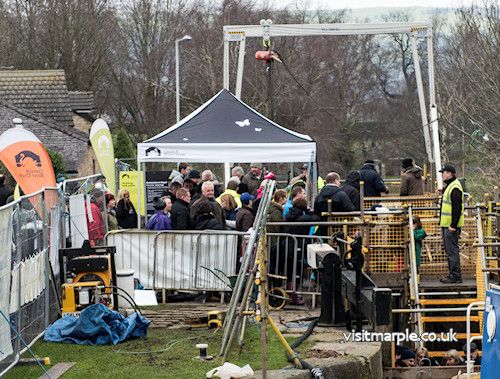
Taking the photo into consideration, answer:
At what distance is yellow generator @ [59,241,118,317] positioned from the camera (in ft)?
48.8

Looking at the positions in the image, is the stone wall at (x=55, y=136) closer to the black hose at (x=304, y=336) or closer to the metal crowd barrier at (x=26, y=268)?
the metal crowd barrier at (x=26, y=268)

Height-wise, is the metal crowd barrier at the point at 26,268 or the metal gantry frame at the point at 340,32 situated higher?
the metal gantry frame at the point at 340,32

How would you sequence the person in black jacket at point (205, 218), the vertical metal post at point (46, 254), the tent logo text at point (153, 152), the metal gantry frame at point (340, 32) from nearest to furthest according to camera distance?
the vertical metal post at point (46, 254), the person in black jacket at point (205, 218), the tent logo text at point (153, 152), the metal gantry frame at point (340, 32)

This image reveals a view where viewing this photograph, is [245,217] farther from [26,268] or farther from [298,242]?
[26,268]

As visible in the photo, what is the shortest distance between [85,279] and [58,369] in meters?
2.88

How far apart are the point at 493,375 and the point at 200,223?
9384 mm

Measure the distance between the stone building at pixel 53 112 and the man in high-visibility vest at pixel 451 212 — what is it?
65.4 feet

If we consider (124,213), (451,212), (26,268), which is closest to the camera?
(26,268)

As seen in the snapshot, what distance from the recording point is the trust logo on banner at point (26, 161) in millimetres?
16625

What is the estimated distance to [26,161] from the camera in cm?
1673

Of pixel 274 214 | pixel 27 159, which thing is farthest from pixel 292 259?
pixel 27 159

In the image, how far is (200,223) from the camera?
18484mm

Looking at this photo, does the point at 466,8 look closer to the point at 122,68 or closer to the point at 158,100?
the point at 158,100

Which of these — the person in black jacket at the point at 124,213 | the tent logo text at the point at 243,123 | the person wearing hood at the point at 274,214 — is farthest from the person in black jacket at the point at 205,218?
the person in black jacket at the point at 124,213
